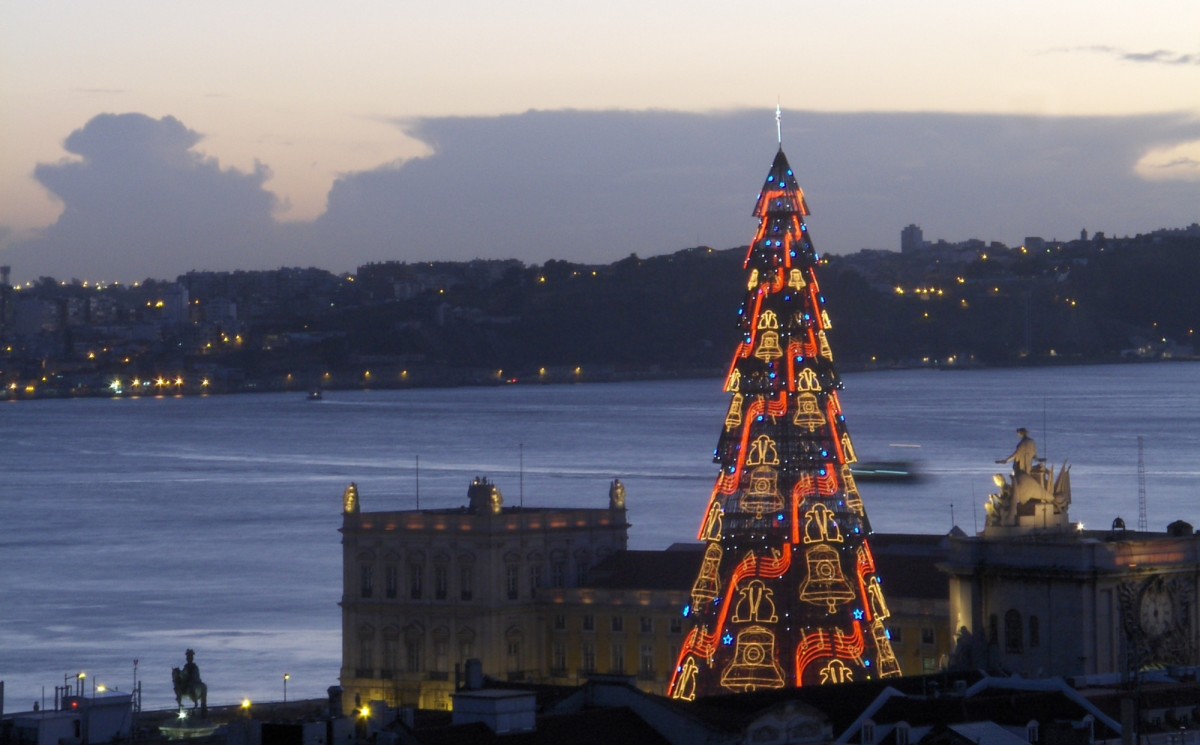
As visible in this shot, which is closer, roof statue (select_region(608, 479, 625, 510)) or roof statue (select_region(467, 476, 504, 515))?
roof statue (select_region(467, 476, 504, 515))

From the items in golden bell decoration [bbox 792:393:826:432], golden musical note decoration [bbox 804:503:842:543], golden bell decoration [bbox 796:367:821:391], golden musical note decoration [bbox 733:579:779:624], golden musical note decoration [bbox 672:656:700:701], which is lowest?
golden musical note decoration [bbox 672:656:700:701]

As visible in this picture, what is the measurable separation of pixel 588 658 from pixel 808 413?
658 cm

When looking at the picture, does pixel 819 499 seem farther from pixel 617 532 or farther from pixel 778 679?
pixel 617 532

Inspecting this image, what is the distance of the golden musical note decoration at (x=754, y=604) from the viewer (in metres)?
31.2

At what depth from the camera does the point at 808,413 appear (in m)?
31.0

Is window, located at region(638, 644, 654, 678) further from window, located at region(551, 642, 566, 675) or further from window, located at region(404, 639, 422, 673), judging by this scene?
window, located at region(404, 639, 422, 673)

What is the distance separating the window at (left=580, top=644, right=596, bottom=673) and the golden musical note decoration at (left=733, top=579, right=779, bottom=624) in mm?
5272

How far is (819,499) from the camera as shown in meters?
31.5

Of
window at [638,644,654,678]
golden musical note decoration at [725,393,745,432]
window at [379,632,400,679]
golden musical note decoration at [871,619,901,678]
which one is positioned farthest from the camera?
window at [379,632,400,679]

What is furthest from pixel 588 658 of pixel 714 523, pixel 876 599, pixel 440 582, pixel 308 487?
pixel 308 487

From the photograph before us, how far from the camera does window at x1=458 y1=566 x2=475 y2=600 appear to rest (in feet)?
121

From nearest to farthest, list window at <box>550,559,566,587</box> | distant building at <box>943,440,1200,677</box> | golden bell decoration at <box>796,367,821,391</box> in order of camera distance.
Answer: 1. distant building at <box>943,440,1200,677</box>
2. golden bell decoration at <box>796,367,821,391</box>
3. window at <box>550,559,566,587</box>

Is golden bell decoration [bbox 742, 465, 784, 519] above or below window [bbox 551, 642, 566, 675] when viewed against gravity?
above

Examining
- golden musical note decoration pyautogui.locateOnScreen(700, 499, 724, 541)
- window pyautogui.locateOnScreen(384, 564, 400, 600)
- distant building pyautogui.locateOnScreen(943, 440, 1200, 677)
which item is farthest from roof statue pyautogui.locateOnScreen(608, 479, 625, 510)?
distant building pyautogui.locateOnScreen(943, 440, 1200, 677)
